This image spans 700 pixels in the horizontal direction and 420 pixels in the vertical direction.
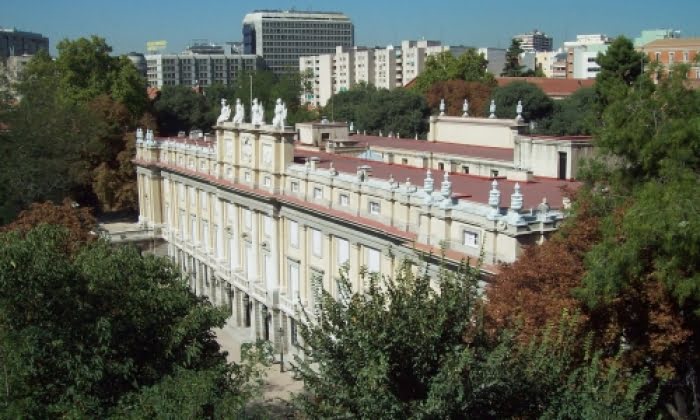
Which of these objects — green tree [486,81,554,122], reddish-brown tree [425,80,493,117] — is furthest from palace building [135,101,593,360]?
reddish-brown tree [425,80,493,117]

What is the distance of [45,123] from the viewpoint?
53.6 m

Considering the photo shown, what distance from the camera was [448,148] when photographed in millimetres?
45031

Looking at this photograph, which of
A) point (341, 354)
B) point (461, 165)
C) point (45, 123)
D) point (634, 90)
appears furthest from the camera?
point (45, 123)

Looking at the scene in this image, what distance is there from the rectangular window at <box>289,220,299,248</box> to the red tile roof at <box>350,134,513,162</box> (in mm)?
10679

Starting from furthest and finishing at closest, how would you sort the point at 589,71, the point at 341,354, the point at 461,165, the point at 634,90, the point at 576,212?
the point at 589,71
the point at 461,165
the point at 634,90
the point at 576,212
the point at 341,354

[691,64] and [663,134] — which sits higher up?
[691,64]

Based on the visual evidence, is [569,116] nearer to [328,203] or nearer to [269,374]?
[328,203]

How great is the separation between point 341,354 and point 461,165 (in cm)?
2846

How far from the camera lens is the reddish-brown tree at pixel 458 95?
81750mm

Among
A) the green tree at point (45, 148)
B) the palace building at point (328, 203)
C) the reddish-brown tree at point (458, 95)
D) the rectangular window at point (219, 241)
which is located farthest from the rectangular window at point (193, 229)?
the reddish-brown tree at point (458, 95)

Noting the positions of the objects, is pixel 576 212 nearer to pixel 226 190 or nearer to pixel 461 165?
pixel 461 165

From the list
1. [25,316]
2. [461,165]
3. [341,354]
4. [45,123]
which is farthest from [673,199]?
[45,123]

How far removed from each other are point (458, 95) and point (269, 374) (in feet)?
180

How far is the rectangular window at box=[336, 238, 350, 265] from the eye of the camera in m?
32.0
